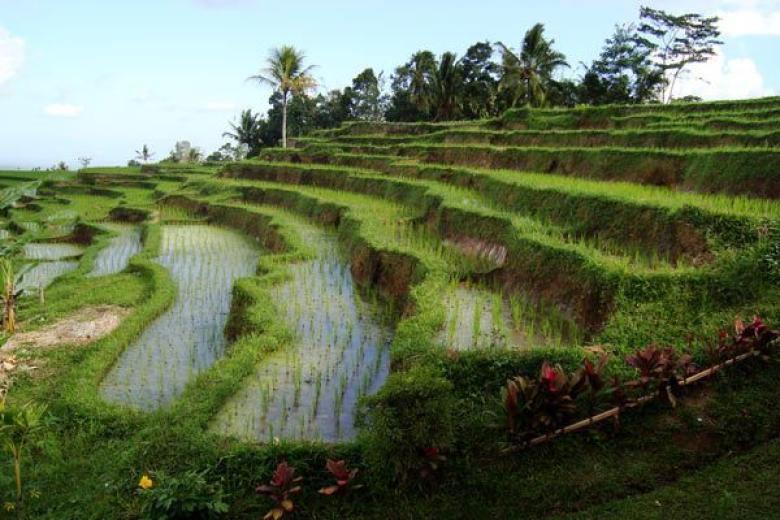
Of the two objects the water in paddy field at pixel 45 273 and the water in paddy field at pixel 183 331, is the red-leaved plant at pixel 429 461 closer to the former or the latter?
the water in paddy field at pixel 183 331

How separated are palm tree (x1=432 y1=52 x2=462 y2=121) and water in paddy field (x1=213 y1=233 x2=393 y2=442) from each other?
2323cm

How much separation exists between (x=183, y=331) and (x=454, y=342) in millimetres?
3651

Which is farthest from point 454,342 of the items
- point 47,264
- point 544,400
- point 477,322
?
point 47,264

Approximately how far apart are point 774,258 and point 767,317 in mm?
926

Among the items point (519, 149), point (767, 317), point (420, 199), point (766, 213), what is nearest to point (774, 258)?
point (767, 317)

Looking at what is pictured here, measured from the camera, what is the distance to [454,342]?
5910 mm

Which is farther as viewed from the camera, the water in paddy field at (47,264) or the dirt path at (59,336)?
the water in paddy field at (47,264)

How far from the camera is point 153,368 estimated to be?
664 centimetres

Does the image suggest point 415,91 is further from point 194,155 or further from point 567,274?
point 567,274

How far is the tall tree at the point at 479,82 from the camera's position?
102ft

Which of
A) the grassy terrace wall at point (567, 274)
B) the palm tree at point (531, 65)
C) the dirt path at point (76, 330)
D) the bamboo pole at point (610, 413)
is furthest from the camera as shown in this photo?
the palm tree at point (531, 65)

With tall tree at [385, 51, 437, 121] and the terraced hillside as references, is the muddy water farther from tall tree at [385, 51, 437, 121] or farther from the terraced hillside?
tall tree at [385, 51, 437, 121]

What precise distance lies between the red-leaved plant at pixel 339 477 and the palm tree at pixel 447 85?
28.5 meters

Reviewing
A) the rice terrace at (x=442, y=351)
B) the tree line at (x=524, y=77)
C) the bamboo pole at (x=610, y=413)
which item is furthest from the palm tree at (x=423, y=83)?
the bamboo pole at (x=610, y=413)
